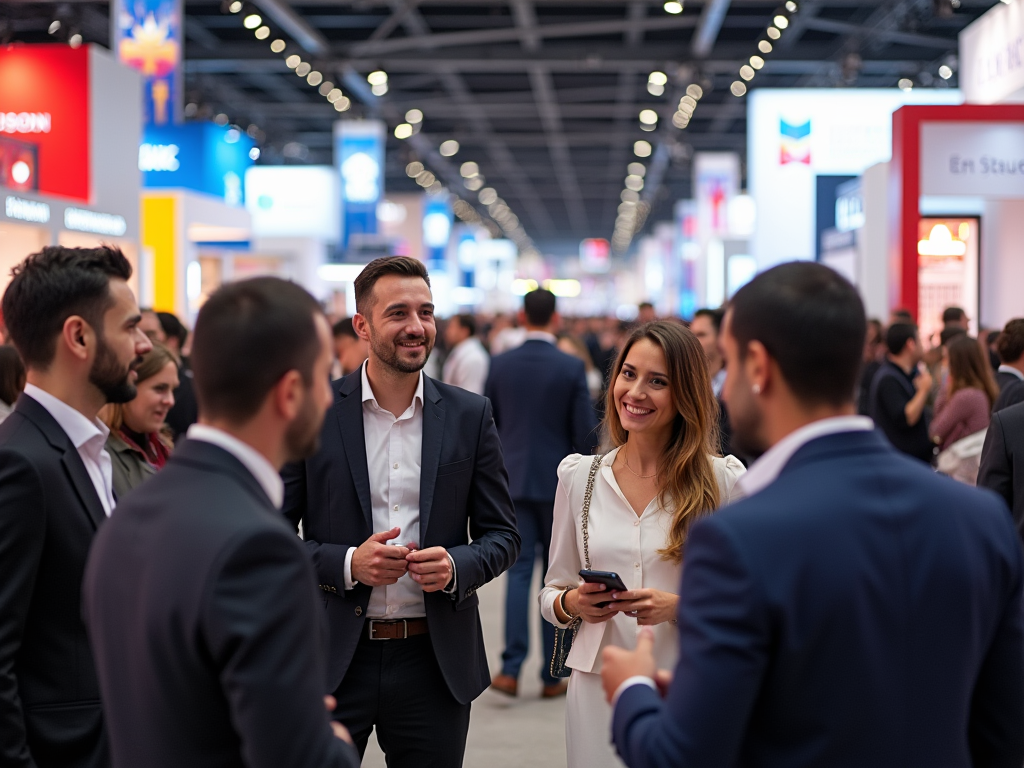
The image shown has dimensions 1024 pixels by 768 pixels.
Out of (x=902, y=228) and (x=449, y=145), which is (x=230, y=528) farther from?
(x=449, y=145)

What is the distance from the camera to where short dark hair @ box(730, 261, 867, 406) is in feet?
4.84

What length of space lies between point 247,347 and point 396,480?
1357 millimetres

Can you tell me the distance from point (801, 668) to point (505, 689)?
4056 millimetres

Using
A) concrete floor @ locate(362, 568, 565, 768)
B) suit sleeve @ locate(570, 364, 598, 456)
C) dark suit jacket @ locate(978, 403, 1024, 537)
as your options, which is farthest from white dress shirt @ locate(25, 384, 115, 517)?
suit sleeve @ locate(570, 364, 598, 456)

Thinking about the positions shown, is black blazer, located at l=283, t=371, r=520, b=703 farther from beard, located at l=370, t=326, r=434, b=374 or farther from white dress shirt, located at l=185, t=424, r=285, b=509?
white dress shirt, located at l=185, t=424, r=285, b=509

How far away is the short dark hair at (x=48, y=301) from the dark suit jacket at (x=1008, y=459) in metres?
2.78

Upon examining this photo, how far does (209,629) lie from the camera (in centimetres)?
136

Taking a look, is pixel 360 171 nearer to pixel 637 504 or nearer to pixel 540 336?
pixel 540 336

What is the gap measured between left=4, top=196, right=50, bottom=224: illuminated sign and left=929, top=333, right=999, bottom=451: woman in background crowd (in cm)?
679

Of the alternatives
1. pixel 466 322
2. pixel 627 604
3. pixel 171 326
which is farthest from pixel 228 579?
pixel 466 322

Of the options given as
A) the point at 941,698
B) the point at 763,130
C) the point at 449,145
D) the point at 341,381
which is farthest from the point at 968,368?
the point at 449,145

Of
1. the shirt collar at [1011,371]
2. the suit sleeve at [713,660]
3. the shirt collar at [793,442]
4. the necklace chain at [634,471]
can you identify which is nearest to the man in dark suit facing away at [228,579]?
the suit sleeve at [713,660]

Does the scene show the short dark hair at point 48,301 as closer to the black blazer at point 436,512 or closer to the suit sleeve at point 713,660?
the black blazer at point 436,512

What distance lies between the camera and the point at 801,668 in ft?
4.61
